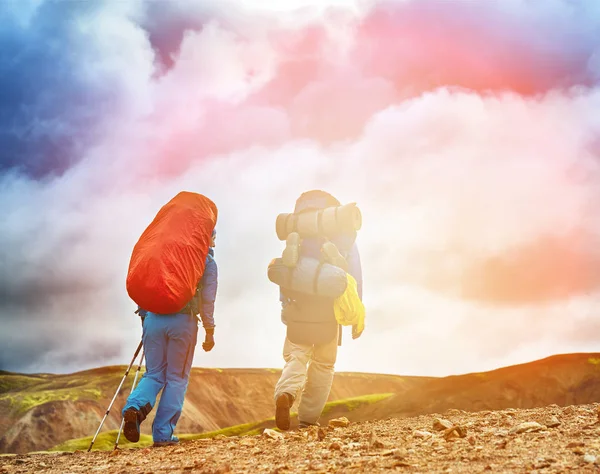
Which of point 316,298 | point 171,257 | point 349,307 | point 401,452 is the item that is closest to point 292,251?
point 316,298

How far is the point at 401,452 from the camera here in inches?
173

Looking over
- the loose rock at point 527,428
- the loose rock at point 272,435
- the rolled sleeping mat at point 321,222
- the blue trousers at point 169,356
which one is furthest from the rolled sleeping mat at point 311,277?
the loose rock at point 527,428

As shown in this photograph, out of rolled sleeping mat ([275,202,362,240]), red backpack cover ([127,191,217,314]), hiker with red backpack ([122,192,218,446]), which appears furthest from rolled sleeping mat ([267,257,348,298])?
red backpack cover ([127,191,217,314])

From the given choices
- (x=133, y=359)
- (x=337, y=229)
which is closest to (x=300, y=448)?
(x=337, y=229)

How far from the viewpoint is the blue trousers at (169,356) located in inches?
308

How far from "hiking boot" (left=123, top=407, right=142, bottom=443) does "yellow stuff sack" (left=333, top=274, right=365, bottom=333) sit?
312cm

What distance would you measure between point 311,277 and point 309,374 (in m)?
1.49

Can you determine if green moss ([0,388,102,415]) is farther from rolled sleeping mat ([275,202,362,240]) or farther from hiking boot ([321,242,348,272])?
hiking boot ([321,242,348,272])

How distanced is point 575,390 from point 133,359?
28.5 ft

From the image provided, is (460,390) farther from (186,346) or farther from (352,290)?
(186,346)

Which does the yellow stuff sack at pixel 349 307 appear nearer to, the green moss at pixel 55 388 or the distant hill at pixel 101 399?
the distant hill at pixel 101 399

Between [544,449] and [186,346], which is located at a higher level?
[186,346]

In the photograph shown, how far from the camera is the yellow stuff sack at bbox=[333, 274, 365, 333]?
26.9ft

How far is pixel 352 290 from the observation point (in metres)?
8.34
